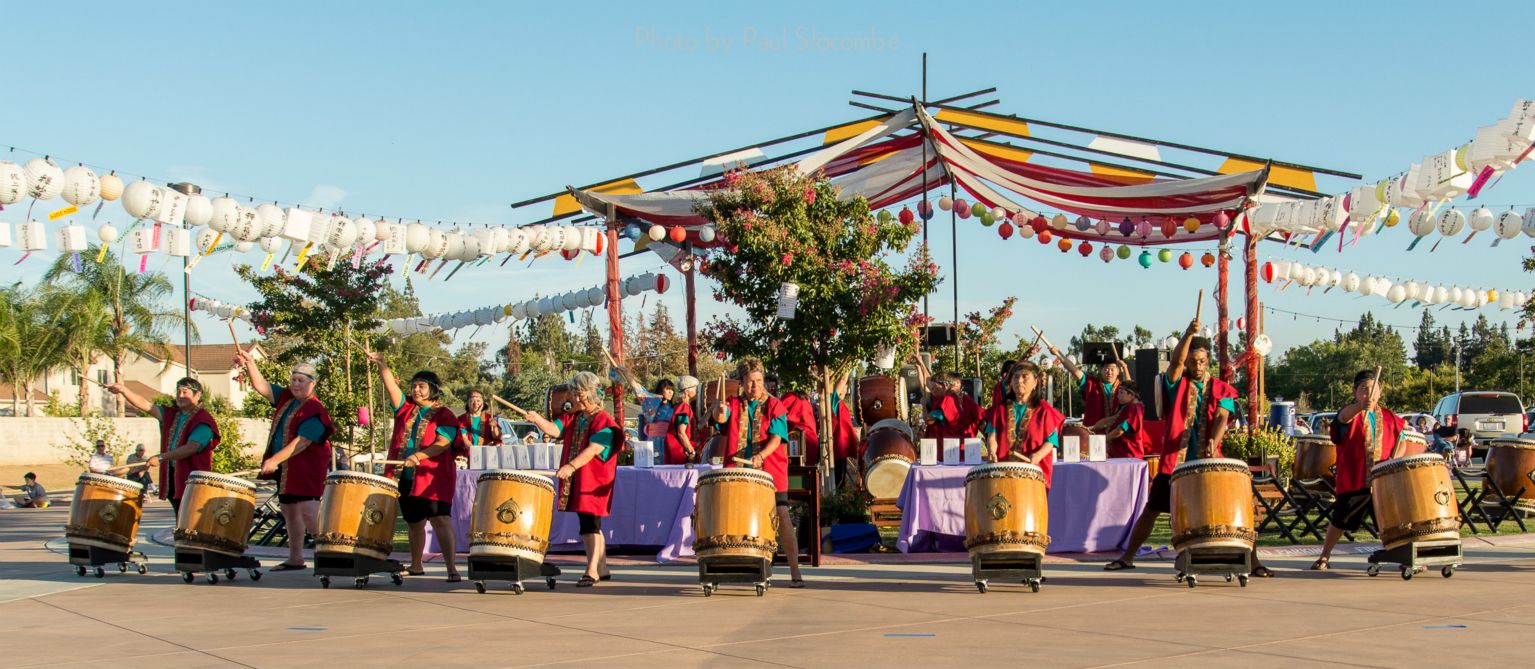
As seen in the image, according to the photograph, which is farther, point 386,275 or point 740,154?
point 386,275

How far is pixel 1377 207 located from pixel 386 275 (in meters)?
17.9

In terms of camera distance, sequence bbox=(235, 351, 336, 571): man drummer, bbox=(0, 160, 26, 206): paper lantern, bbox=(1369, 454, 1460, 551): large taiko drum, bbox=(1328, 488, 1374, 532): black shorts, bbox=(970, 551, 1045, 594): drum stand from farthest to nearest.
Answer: bbox=(0, 160, 26, 206): paper lantern < bbox=(235, 351, 336, 571): man drummer < bbox=(1328, 488, 1374, 532): black shorts < bbox=(1369, 454, 1460, 551): large taiko drum < bbox=(970, 551, 1045, 594): drum stand

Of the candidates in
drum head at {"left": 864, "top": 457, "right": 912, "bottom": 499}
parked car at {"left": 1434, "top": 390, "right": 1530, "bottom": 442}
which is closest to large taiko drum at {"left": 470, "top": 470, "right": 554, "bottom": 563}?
drum head at {"left": 864, "top": 457, "right": 912, "bottom": 499}

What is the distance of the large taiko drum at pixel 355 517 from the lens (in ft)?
30.8

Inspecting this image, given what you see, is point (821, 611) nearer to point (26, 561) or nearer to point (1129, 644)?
point (1129, 644)

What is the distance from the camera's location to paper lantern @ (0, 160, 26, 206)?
11.7 meters

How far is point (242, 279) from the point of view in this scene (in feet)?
87.9

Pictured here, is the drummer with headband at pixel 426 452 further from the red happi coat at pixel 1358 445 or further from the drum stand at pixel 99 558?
the red happi coat at pixel 1358 445

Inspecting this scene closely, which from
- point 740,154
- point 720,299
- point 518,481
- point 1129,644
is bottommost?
point 1129,644

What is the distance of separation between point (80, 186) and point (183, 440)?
314 cm

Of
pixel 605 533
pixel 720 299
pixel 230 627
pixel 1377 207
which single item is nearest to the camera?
pixel 230 627

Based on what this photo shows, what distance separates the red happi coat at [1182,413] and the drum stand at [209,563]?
250 inches

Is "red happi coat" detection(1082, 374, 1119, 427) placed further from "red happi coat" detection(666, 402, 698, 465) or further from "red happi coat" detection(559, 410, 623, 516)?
"red happi coat" detection(559, 410, 623, 516)

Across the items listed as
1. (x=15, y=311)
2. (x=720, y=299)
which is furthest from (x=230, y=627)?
(x=15, y=311)
